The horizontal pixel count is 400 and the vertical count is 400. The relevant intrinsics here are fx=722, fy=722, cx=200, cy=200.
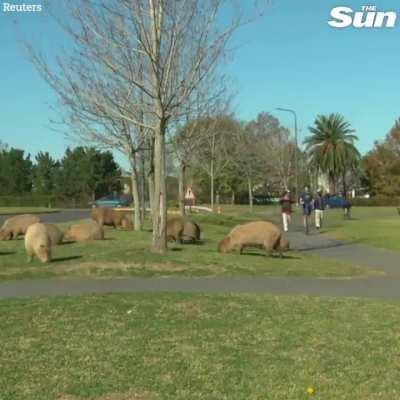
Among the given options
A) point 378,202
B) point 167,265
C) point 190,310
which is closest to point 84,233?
point 167,265

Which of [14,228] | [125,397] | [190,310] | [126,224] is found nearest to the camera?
[125,397]

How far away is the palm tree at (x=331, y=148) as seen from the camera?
97.2m

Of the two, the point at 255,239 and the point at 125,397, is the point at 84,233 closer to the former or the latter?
the point at 255,239

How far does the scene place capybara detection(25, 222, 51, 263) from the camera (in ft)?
50.7

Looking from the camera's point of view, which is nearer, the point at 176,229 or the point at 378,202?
the point at 176,229

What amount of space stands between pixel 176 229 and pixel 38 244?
252 inches

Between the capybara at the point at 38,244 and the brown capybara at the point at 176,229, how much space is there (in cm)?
609

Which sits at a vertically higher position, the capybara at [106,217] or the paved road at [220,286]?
the capybara at [106,217]

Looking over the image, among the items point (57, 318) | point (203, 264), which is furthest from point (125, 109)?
point (57, 318)

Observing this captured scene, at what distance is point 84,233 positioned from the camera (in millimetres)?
21609

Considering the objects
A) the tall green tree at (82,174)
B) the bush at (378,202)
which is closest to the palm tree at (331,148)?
the bush at (378,202)

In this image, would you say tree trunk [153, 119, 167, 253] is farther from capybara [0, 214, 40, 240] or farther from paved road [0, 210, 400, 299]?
capybara [0, 214, 40, 240]

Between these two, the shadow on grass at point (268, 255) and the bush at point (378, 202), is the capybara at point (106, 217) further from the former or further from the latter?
the bush at point (378, 202)

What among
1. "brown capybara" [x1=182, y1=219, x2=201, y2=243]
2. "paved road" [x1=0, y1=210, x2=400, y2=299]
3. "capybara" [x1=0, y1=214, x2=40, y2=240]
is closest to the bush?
"brown capybara" [x1=182, y1=219, x2=201, y2=243]
